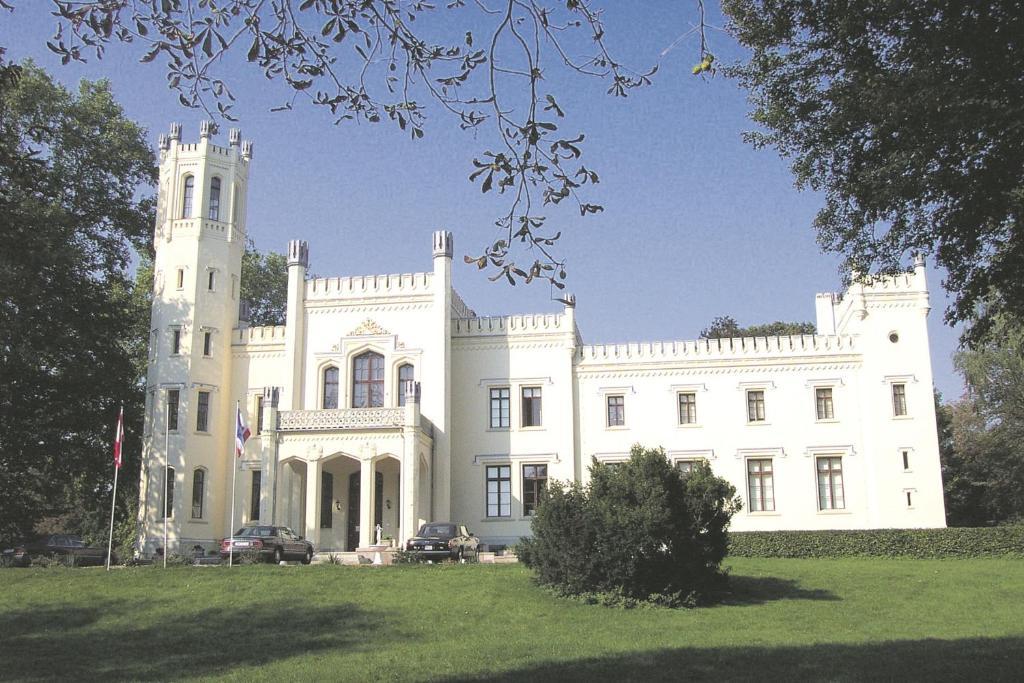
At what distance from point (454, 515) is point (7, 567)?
→ 14.2 m

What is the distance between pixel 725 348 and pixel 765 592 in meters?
15.5

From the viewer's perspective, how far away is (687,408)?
112 ft

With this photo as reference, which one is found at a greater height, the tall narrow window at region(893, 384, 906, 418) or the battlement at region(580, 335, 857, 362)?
the battlement at region(580, 335, 857, 362)

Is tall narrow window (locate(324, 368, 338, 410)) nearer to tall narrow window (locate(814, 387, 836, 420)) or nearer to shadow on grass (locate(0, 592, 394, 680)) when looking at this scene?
shadow on grass (locate(0, 592, 394, 680))

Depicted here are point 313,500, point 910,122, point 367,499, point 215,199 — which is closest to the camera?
point 910,122

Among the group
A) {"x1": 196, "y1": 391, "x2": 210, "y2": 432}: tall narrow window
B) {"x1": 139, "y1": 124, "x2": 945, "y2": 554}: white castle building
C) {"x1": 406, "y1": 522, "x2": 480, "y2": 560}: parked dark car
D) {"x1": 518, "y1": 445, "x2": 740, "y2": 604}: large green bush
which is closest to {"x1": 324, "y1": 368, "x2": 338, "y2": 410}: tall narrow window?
{"x1": 139, "y1": 124, "x2": 945, "y2": 554}: white castle building

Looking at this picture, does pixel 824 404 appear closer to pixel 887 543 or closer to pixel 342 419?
pixel 887 543

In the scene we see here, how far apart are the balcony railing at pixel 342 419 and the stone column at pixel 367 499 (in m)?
1.05

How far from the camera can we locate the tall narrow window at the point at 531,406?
34.3 meters

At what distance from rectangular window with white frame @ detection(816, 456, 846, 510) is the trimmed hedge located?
3.63 meters

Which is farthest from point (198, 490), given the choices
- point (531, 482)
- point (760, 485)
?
point (760, 485)

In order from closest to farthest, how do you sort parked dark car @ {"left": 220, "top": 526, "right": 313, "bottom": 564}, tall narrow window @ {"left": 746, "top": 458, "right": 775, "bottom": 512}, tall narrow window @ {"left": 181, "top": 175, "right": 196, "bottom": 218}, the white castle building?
parked dark car @ {"left": 220, "top": 526, "right": 313, "bottom": 564} < the white castle building < tall narrow window @ {"left": 746, "top": 458, "right": 775, "bottom": 512} < tall narrow window @ {"left": 181, "top": 175, "right": 196, "bottom": 218}

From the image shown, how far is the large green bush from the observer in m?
17.9

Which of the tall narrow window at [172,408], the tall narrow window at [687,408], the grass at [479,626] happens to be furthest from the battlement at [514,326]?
the grass at [479,626]
